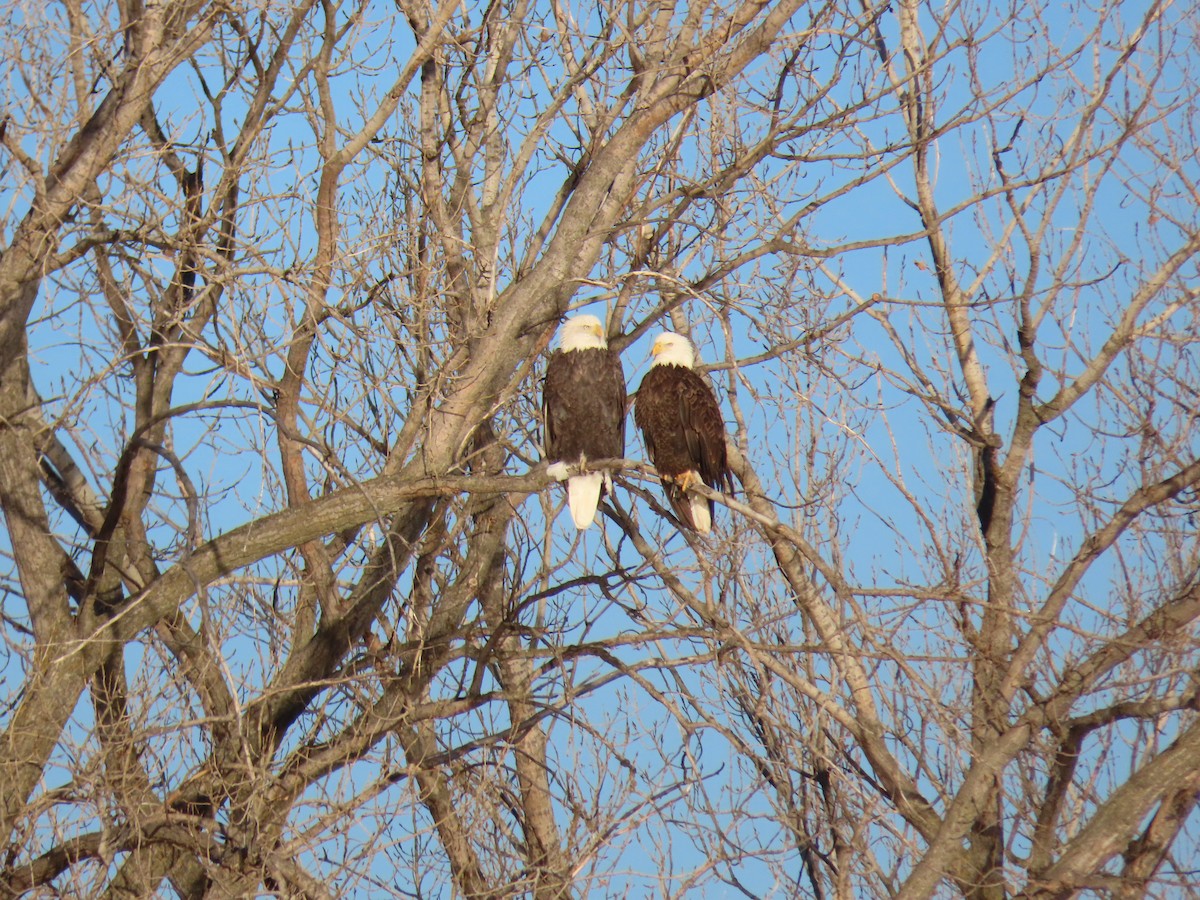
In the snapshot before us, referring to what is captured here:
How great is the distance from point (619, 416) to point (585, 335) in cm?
41

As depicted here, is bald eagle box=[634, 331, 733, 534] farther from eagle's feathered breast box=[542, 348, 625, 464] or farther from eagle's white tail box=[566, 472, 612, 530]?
eagle's white tail box=[566, 472, 612, 530]

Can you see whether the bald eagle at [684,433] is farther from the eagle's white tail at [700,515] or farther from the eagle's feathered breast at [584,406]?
the eagle's feathered breast at [584,406]

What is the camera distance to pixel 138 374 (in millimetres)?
6137

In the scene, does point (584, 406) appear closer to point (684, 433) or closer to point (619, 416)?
point (619, 416)

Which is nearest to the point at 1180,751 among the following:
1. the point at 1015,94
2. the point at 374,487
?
the point at 1015,94

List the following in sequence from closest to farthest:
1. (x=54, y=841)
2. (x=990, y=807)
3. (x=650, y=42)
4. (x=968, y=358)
A: (x=54, y=841), (x=650, y=42), (x=990, y=807), (x=968, y=358)

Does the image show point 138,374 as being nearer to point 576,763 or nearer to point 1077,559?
point 576,763

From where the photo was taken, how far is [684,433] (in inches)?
232

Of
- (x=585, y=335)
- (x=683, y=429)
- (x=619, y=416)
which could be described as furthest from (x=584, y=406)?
(x=683, y=429)

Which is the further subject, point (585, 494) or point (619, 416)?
point (619, 416)

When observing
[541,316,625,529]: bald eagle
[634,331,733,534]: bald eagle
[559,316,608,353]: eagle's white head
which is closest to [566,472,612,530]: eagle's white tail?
[541,316,625,529]: bald eagle

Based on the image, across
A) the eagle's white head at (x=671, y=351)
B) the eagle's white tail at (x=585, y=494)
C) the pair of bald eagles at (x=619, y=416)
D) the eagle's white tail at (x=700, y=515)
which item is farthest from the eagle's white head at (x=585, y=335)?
the eagle's white tail at (x=700, y=515)

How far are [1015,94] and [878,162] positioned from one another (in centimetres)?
74

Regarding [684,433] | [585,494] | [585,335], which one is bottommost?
[585,494]
